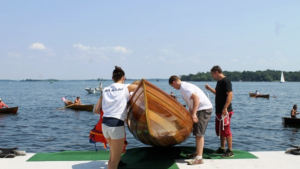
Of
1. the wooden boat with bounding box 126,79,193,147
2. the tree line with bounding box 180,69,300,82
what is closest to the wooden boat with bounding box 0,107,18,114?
the wooden boat with bounding box 126,79,193,147

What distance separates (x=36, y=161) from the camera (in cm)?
595

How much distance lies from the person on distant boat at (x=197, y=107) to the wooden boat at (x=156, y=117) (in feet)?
0.48

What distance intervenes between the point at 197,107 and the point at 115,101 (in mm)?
1589

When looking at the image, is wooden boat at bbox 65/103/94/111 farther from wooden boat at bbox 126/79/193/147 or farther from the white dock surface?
wooden boat at bbox 126/79/193/147

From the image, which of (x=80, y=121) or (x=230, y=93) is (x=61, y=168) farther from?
(x=80, y=121)

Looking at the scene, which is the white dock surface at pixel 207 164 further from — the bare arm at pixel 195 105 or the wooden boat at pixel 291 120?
the wooden boat at pixel 291 120

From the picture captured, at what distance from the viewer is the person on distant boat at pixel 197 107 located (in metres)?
5.55

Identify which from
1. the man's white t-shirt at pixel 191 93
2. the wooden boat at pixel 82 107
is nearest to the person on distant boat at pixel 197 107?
the man's white t-shirt at pixel 191 93

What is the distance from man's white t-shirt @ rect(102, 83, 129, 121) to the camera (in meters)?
4.68

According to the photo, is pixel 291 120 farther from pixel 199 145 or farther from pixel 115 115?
pixel 115 115

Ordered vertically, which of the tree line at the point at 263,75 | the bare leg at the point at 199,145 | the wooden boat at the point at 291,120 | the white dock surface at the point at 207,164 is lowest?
the wooden boat at the point at 291,120

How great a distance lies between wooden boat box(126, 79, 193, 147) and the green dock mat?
15.5 inches

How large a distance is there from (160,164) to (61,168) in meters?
1.69

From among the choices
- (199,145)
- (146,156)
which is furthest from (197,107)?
→ (146,156)
